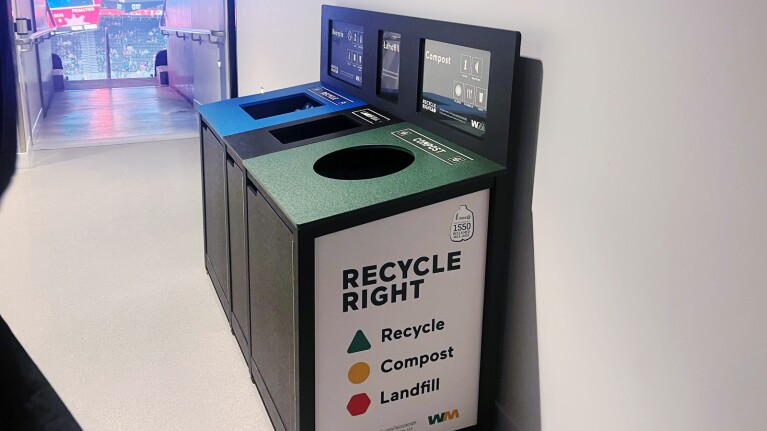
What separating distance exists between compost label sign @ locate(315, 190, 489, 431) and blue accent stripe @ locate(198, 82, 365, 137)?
2.77 feet

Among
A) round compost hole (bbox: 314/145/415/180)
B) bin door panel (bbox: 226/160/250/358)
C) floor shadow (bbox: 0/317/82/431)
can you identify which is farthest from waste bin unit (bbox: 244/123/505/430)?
floor shadow (bbox: 0/317/82/431)

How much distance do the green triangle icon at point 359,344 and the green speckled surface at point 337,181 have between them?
A: 1.06ft

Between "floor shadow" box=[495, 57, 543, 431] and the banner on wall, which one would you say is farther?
the banner on wall

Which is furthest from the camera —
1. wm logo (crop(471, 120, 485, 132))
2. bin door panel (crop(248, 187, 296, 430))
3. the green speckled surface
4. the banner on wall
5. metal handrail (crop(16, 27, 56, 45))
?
the banner on wall

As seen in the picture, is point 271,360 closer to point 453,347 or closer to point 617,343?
point 453,347

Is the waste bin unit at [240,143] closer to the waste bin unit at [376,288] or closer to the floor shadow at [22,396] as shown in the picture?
the waste bin unit at [376,288]

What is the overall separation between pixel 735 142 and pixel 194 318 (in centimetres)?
210

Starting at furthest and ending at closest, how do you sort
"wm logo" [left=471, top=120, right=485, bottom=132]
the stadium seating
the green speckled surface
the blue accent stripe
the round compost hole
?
1. the stadium seating
2. the blue accent stripe
3. the round compost hole
4. "wm logo" [left=471, top=120, right=485, bottom=132]
5. the green speckled surface

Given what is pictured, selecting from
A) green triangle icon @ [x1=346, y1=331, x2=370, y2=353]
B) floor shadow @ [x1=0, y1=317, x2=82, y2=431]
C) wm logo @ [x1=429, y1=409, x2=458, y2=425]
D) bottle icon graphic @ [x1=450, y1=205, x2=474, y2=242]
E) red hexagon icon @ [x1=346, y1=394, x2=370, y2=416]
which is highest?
floor shadow @ [x1=0, y1=317, x2=82, y2=431]

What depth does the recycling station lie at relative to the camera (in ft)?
5.64

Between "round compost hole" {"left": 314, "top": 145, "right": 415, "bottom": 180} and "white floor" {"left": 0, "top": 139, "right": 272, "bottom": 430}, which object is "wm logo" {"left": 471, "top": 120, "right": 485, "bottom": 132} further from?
"white floor" {"left": 0, "top": 139, "right": 272, "bottom": 430}

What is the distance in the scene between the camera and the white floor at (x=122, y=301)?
2268 millimetres

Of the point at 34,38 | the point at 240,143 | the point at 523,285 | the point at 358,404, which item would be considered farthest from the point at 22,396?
the point at 34,38

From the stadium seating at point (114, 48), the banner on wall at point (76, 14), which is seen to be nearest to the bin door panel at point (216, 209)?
the banner on wall at point (76, 14)
